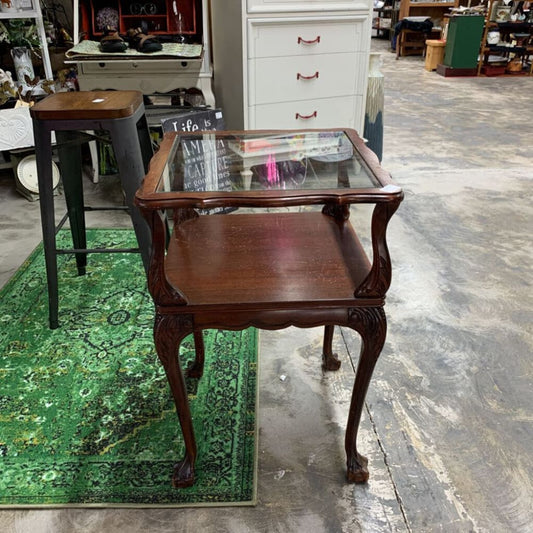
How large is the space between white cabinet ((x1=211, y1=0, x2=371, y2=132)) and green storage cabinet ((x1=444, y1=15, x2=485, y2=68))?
5502 millimetres

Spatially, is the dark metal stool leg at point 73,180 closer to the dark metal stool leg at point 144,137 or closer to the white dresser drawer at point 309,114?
the dark metal stool leg at point 144,137

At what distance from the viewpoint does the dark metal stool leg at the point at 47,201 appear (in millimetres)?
1786

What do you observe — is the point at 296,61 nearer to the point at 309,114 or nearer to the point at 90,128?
the point at 309,114

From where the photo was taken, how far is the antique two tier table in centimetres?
114

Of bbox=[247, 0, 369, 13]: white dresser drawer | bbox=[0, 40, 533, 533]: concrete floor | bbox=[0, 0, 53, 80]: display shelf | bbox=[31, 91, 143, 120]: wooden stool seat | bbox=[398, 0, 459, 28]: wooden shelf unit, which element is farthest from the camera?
bbox=[398, 0, 459, 28]: wooden shelf unit

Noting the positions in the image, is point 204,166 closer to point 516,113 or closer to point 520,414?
point 520,414

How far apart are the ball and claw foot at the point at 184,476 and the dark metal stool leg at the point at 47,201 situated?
944mm

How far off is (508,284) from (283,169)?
154 cm

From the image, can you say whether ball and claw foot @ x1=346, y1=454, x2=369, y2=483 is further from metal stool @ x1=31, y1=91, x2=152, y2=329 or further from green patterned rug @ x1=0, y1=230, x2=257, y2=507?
metal stool @ x1=31, y1=91, x2=152, y2=329

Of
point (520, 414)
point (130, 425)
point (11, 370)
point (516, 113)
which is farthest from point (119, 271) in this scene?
point (516, 113)

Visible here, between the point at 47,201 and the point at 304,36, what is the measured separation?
1.54 meters

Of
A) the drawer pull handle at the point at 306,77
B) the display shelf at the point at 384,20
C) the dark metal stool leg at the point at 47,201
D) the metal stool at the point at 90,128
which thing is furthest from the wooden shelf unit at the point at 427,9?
the dark metal stool leg at the point at 47,201

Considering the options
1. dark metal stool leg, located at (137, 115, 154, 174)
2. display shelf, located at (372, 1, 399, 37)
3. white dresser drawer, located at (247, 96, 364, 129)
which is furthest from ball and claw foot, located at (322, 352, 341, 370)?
display shelf, located at (372, 1, 399, 37)

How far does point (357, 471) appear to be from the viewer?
1403mm
